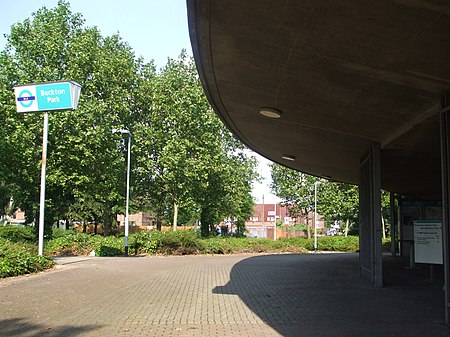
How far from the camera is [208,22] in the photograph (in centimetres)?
648

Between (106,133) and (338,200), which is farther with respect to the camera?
(338,200)

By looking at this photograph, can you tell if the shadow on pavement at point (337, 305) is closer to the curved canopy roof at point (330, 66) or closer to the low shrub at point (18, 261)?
the curved canopy roof at point (330, 66)

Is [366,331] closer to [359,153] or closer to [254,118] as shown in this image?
[254,118]

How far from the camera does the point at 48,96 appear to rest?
18672mm

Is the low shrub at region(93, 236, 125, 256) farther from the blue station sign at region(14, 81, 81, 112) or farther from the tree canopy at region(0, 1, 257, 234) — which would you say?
the blue station sign at region(14, 81, 81, 112)

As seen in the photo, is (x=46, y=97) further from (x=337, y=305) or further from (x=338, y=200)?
(x=338, y=200)

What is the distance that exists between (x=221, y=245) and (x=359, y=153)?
51.0ft

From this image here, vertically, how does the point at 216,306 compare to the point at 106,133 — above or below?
below

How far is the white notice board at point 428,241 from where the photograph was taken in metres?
10.8

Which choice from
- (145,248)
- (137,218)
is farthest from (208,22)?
(137,218)

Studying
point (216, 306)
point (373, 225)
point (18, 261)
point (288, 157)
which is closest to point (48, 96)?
point (18, 261)

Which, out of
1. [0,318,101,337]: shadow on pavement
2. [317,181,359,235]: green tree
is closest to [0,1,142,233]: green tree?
[317,181,359,235]: green tree

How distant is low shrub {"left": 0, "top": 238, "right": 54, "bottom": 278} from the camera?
14625 millimetres

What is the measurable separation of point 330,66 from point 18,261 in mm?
11857
